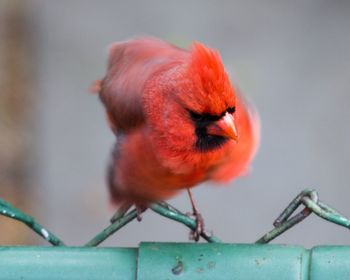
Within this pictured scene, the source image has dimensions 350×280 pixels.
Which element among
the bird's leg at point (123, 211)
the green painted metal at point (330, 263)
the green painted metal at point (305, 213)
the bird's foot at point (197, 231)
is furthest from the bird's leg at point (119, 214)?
the green painted metal at point (330, 263)

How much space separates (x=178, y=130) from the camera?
1.78 m

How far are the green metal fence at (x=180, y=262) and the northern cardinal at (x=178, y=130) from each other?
13.9 inches

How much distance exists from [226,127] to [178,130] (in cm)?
12

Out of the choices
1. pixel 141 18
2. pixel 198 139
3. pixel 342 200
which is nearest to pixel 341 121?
pixel 342 200

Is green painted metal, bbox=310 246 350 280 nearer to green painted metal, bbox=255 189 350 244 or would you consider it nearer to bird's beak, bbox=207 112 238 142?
green painted metal, bbox=255 189 350 244

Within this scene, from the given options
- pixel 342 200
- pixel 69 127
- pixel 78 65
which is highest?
pixel 78 65

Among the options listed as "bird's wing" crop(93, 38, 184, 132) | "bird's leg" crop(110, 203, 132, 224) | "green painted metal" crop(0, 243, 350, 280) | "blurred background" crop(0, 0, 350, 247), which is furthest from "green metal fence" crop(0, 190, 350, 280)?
"blurred background" crop(0, 0, 350, 247)

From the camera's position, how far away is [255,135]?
6.29 ft

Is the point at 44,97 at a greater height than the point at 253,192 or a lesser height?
greater

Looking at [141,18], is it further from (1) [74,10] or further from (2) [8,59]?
(2) [8,59]

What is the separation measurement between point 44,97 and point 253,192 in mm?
720

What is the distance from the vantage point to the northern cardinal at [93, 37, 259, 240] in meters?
1.66

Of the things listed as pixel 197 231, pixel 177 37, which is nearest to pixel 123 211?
pixel 197 231

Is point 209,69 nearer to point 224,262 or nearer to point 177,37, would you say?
point 224,262
